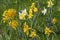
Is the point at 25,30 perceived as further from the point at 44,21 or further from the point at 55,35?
the point at 44,21

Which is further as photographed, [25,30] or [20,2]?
[20,2]

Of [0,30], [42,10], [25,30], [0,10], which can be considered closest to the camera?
[25,30]

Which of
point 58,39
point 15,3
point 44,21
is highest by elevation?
point 15,3

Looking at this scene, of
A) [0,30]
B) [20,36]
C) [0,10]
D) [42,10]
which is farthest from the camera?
[0,10]

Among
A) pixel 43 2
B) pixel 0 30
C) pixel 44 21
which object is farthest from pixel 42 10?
pixel 0 30

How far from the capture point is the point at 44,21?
286 cm

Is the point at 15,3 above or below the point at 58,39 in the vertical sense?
above

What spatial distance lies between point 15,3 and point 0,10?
0.87 ft

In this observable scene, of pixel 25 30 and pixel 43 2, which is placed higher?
pixel 43 2

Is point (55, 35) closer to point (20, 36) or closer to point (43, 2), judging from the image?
point (20, 36)

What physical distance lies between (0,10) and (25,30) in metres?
1.05

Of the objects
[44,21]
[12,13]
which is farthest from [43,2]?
[12,13]

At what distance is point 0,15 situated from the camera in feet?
10.00

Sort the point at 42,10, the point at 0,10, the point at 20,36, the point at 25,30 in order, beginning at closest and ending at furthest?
the point at 25,30, the point at 20,36, the point at 42,10, the point at 0,10
